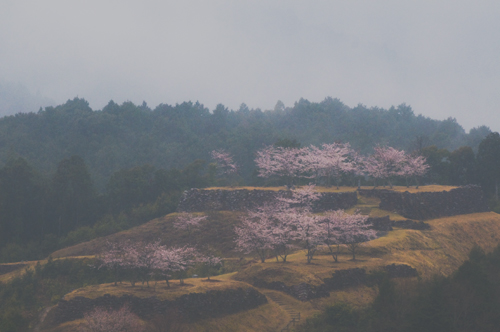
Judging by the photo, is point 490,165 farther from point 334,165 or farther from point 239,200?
point 239,200

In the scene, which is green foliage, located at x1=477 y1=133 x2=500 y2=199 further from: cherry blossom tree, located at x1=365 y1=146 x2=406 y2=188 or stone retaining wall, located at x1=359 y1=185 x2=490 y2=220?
cherry blossom tree, located at x1=365 y1=146 x2=406 y2=188

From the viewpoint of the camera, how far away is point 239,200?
213 feet

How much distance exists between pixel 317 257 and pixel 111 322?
23.2m

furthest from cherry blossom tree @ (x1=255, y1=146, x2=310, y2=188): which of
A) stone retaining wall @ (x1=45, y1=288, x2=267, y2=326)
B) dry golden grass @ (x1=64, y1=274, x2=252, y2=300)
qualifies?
stone retaining wall @ (x1=45, y1=288, x2=267, y2=326)

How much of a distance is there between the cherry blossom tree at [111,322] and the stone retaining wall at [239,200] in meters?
35.8

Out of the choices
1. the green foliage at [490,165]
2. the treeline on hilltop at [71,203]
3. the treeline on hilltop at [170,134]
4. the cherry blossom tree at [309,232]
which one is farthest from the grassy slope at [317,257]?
the treeline on hilltop at [170,134]

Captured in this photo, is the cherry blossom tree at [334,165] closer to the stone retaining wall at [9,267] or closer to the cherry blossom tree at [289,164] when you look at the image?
the cherry blossom tree at [289,164]

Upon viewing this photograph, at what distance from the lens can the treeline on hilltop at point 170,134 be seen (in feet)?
382

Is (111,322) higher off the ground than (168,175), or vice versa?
(168,175)

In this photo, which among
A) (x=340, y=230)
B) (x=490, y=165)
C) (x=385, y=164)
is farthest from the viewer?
(x=490, y=165)

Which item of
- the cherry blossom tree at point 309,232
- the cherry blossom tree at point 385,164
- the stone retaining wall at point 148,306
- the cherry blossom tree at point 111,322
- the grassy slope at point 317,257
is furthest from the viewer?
the cherry blossom tree at point 385,164

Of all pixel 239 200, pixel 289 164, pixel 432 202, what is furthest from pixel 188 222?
pixel 432 202

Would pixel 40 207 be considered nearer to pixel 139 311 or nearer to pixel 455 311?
pixel 139 311

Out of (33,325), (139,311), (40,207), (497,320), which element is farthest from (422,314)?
(40,207)
